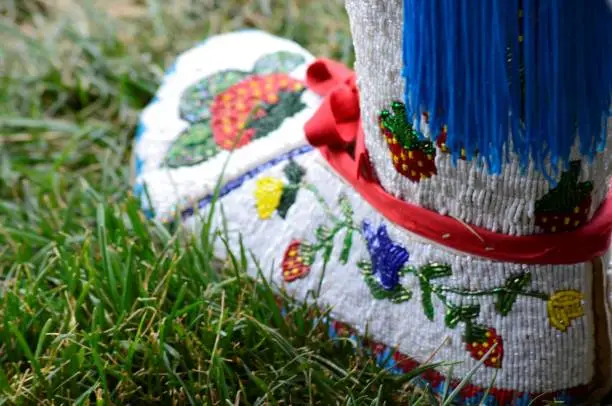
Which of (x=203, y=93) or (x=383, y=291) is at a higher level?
(x=203, y=93)

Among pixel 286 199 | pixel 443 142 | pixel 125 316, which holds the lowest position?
pixel 125 316

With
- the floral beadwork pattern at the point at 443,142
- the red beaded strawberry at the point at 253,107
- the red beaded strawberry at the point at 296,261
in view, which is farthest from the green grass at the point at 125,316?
the floral beadwork pattern at the point at 443,142

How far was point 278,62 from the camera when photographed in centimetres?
135

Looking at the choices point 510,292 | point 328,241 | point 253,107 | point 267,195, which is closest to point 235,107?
point 253,107

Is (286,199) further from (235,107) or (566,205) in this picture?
(566,205)

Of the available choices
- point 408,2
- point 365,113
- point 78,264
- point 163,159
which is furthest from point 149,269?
point 408,2

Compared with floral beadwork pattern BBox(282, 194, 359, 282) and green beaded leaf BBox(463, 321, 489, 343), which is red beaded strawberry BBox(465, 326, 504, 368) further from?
floral beadwork pattern BBox(282, 194, 359, 282)

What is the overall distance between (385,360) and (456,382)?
0.08m

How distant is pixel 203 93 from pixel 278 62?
4.4 inches

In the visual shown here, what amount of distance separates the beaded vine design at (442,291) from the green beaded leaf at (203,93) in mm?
329

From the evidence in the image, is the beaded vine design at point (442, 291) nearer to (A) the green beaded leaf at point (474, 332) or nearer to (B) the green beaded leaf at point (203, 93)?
(A) the green beaded leaf at point (474, 332)

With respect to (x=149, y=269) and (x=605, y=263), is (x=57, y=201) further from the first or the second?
(x=605, y=263)

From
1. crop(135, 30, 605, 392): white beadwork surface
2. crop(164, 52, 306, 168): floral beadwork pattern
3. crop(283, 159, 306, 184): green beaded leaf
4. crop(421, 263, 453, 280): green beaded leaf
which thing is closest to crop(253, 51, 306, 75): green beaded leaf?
crop(164, 52, 306, 168): floral beadwork pattern

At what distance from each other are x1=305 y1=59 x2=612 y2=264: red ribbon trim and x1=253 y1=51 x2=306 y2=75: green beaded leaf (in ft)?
0.82
